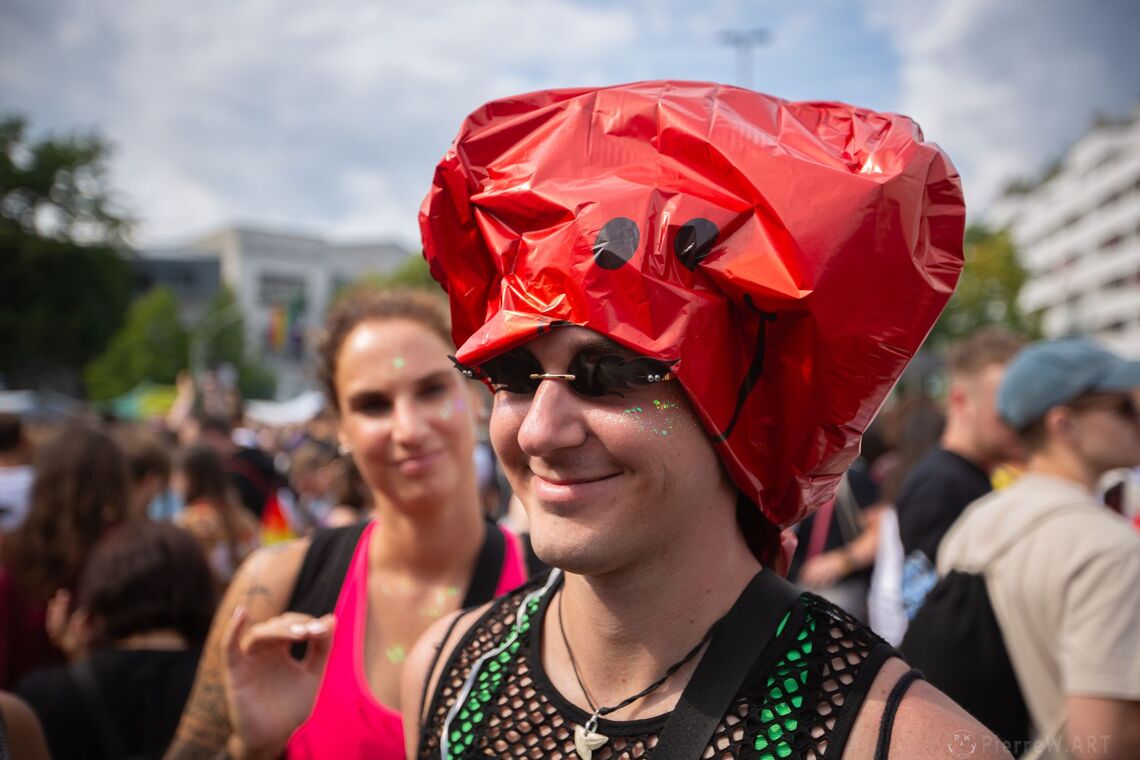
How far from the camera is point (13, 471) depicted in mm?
4469

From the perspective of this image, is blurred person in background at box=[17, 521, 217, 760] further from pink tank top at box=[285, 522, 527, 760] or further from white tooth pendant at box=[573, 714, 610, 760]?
white tooth pendant at box=[573, 714, 610, 760]

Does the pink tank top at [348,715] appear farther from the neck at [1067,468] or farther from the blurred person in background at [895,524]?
the blurred person in background at [895,524]

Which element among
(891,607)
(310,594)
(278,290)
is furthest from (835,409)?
(278,290)

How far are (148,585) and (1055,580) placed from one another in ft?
9.81

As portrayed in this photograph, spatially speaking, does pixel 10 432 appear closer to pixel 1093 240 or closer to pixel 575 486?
pixel 575 486

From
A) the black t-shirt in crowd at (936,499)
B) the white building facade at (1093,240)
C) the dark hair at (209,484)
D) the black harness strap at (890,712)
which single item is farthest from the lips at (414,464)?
the white building facade at (1093,240)

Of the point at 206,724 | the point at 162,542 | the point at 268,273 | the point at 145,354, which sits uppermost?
the point at 268,273

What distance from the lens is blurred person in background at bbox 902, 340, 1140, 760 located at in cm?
219

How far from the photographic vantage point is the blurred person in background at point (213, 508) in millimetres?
4855

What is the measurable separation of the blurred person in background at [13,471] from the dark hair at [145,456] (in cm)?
49

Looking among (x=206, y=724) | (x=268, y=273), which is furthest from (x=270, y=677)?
(x=268, y=273)

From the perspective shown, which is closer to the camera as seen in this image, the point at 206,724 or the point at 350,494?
the point at 206,724

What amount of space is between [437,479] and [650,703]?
1.30 meters

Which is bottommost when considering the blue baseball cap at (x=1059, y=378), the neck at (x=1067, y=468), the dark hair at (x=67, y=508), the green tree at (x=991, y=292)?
the dark hair at (x=67, y=508)
